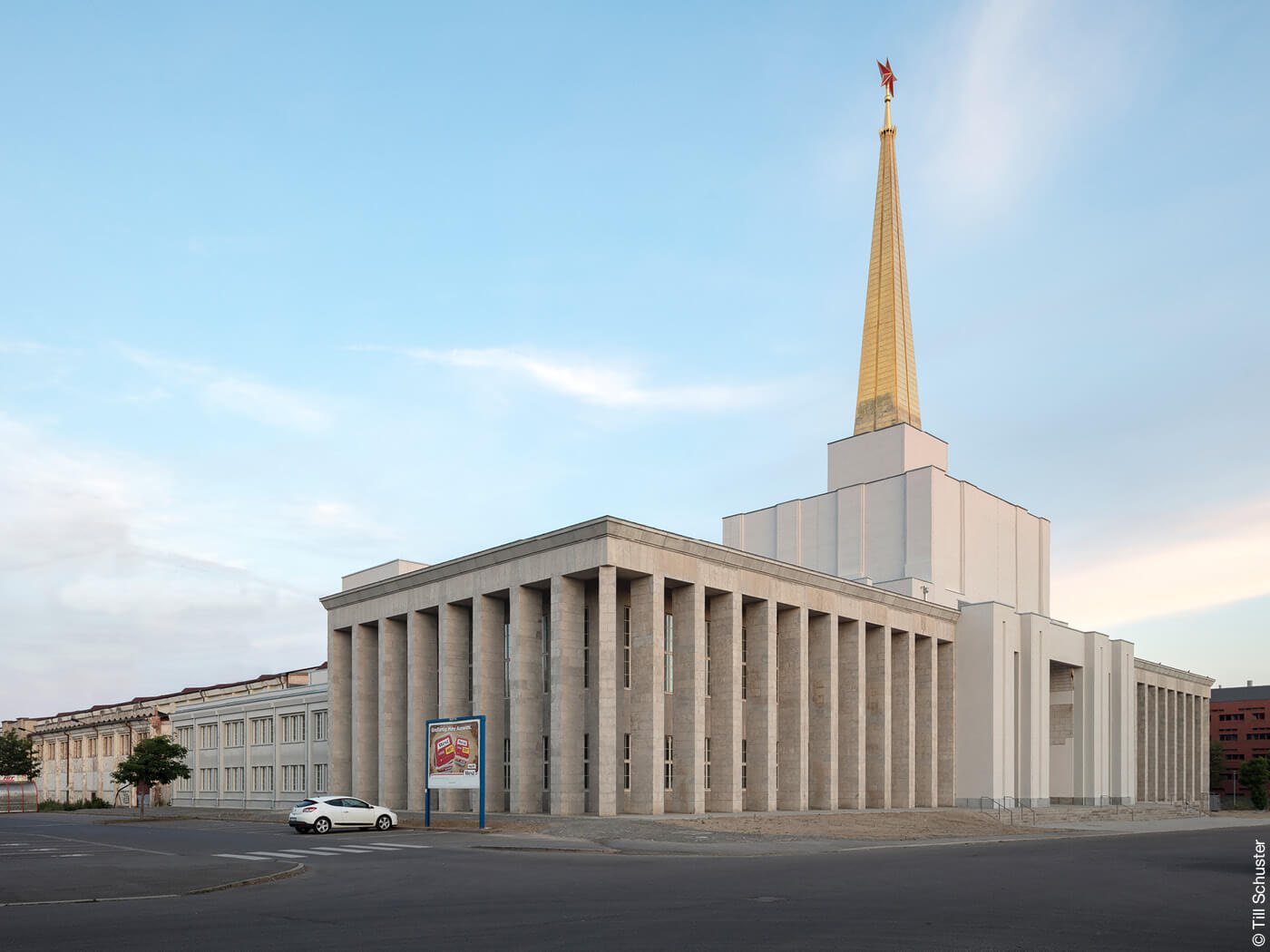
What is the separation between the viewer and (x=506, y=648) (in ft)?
160

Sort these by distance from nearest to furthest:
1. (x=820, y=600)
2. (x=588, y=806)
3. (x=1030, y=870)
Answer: (x=1030, y=870) → (x=588, y=806) → (x=820, y=600)

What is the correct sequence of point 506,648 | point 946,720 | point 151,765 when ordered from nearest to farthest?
1. point 506,648
2. point 946,720
3. point 151,765

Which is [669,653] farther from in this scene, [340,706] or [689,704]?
[340,706]

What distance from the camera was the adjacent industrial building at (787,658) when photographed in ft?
143

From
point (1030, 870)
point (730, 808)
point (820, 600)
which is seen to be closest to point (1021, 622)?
point (820, 600)

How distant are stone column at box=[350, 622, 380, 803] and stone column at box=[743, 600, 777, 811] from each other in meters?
18.9

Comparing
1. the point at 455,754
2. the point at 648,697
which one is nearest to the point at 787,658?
the point at 648,697

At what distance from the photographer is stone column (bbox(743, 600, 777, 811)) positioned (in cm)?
4778

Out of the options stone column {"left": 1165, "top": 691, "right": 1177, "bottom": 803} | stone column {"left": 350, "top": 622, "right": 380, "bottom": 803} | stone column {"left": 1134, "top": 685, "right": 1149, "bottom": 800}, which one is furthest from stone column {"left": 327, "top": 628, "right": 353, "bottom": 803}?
stone column {"left": 1165, "top": 691, "right": 1177, "bottom": 803}

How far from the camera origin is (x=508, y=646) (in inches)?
1917

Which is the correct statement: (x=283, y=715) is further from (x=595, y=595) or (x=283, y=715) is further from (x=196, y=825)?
(x=595, y=595)

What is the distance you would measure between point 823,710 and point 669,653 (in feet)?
33.1

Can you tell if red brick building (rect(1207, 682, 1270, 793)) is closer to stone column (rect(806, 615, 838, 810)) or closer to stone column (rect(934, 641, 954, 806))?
stone column (rect(934, 641, 954, 806))

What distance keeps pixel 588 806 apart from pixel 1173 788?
62947 mm
